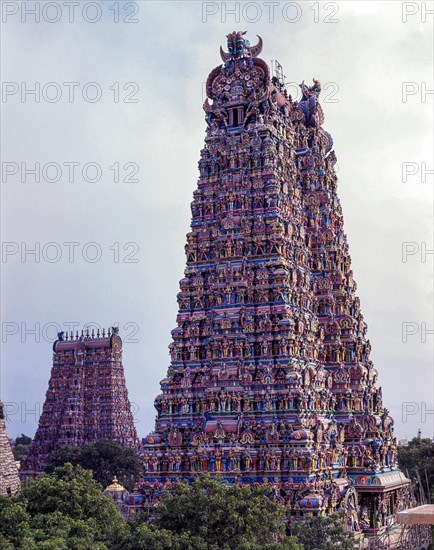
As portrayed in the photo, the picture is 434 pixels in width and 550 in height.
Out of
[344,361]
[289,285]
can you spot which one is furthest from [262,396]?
[344,361]

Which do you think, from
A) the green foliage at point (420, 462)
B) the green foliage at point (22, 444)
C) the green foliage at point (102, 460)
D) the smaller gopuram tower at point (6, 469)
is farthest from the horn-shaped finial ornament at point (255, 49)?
the green foliage at point (22, 444)

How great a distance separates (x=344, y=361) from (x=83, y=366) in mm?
51150

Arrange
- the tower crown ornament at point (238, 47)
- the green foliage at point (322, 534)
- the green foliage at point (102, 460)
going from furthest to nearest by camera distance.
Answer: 1. the green foliage at point (102, 460)
2. the tower crown ornament at point (238, 47)
3. the green foliage at point (322, 534)

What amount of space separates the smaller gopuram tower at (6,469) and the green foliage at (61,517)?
7501mm

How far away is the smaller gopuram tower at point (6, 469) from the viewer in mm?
45344

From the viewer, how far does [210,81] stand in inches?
2164

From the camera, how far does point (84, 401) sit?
98.6 meters

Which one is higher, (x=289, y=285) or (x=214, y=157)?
(x=214, y=157)

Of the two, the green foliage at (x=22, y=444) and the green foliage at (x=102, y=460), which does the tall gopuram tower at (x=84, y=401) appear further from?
the green foliage at (x=22, y=444)

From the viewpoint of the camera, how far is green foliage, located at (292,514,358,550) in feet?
118

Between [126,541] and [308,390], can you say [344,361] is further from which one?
[126,541]

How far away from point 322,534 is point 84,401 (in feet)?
215

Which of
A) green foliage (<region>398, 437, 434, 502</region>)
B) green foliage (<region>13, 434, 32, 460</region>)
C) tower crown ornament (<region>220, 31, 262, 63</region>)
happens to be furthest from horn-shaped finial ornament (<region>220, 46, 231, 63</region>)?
green foliage (<region>13, 434, 32, 460</region>)

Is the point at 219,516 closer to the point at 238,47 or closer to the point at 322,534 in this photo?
the point at 322,534
